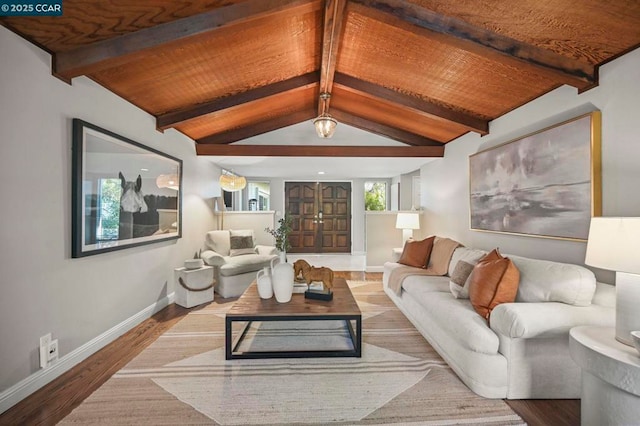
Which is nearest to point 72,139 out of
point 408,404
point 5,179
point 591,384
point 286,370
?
point 5,179

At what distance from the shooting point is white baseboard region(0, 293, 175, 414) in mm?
1768

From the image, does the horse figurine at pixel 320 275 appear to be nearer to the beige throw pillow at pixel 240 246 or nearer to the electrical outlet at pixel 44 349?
the electrical outlet at pixel 44 349

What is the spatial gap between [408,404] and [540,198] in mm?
2083

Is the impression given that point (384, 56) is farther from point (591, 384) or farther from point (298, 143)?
point (591, 384)

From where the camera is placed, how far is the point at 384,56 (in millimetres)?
2875

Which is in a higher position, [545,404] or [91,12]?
[91,12]

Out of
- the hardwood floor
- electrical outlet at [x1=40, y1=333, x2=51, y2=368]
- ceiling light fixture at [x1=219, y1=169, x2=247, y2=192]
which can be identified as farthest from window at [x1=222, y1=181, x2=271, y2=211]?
electrical outlet at [x1=40, y1=333, x2=51, y2=368]

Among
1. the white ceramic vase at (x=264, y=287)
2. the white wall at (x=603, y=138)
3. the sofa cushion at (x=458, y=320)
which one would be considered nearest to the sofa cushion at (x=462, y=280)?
the sofa cushion at (x=458, y=320)

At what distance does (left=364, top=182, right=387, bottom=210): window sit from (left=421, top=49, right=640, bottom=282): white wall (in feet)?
13.9

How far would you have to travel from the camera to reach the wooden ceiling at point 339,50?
6.10ft

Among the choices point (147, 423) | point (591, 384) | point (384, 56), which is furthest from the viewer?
point (384, 56)

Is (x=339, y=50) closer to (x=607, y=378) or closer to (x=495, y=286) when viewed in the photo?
(x=495, y=286)

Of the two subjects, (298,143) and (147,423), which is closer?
(147,423)

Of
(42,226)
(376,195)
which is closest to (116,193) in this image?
(42,226)
